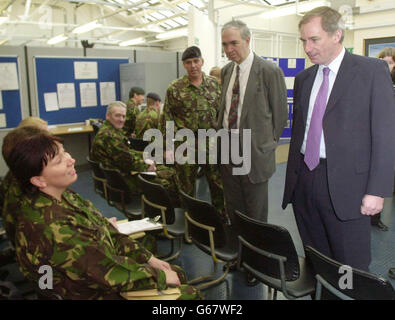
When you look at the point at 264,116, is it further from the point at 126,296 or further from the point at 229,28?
the point at 126,296

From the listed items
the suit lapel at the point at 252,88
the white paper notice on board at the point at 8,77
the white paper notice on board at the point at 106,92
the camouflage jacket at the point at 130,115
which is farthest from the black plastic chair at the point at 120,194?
the white paper notice on board at the point at 106,92

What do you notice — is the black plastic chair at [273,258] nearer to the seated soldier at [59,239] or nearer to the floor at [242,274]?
the seated soldier at [59,239]

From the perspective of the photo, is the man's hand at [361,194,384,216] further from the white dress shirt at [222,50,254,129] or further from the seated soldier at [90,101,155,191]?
the seated soldier at [90,101,155,191]

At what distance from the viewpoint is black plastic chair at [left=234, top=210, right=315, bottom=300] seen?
158 centimetres

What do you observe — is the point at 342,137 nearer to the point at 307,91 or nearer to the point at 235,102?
the point at 307,91

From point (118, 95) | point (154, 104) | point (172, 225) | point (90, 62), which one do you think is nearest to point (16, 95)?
point (90, 62)

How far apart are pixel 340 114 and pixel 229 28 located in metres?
1.02

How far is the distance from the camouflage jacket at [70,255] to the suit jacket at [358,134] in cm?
97

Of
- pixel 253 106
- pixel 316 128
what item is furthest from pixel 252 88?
pixel 316 128

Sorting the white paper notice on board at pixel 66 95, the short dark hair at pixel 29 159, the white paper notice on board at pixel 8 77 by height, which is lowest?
the short dark hair at pixel 29 159

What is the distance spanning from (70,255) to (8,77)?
192 inches

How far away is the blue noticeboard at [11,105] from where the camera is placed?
16.9 feet

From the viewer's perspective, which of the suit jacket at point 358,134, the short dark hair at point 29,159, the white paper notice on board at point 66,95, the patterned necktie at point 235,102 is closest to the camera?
the short dark hair at point 29,159

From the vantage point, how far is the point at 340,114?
1.59 metres
